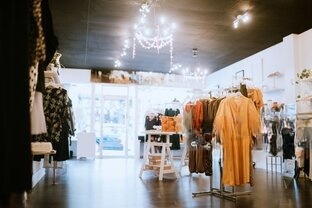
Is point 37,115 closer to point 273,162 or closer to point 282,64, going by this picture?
point 282,64

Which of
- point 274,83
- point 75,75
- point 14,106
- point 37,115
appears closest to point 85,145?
point 75,75

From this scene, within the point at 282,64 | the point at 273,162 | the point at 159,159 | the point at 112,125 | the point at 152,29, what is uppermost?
the point at 152,29

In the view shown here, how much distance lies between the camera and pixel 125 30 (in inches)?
270

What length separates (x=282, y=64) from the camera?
7574 mm

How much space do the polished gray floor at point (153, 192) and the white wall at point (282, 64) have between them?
203 centimetres

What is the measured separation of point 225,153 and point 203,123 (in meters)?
0.74

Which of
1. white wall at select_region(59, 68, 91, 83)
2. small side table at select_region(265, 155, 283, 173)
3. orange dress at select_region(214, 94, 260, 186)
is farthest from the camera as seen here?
white wall at select_region(59, 68, 91, 83)

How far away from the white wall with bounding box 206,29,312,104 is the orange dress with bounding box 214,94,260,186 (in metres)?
1.84

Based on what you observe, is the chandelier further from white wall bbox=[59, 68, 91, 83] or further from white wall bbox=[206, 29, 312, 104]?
white wall bbox=[59, 68, 91, 83]

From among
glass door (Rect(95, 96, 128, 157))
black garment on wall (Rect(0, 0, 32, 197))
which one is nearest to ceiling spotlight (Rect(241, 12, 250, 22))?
black garment on wall (Rect(0, 0, 32, 197))

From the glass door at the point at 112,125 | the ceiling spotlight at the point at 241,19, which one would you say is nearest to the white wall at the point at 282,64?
the ceiling spotlight at the point at 241,19

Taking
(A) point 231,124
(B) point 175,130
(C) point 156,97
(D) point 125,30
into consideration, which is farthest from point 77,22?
(C) point 156,97

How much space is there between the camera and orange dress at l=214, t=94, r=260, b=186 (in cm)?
411

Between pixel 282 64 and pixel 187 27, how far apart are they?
8.70 feet
